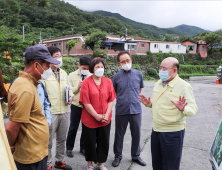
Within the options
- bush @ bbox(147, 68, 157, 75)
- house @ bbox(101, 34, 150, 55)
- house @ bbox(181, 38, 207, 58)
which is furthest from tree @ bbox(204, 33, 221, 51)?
bush @ bbox(147, 68, 157, 75)

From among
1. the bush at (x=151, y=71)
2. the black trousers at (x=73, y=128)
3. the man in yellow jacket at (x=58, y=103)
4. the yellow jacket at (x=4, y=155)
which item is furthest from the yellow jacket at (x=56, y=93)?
the bush at (x=151, y=71)

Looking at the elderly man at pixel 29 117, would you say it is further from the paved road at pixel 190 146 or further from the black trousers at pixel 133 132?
the black trousers at pixel 133 132

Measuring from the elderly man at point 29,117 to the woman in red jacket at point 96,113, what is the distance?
39.0 inches

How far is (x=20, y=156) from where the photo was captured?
5.30ft

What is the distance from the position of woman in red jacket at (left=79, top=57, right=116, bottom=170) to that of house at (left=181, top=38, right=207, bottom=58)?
40.2 m

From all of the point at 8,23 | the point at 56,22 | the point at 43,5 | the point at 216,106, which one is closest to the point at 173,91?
the point at 43,5

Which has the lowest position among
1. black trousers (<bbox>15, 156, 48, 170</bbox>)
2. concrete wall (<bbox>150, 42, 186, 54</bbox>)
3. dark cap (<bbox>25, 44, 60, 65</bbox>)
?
black trousers (<bbox>15, 156, 48, 170</bbox>)

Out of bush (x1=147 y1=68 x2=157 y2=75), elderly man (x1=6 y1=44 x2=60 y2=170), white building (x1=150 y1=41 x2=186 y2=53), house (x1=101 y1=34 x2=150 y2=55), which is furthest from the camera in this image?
white building (x1=150 y1=41 x2=186 y2=53)

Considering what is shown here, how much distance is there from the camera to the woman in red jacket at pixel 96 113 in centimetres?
270

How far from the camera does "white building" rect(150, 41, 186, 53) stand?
33562mm

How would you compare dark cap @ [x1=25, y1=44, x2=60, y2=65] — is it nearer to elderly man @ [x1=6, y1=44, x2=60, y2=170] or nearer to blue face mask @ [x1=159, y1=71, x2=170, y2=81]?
elderly man @ [x1=6, y1=44, x2=60, y2=170]

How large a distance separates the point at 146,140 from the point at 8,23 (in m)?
6.55

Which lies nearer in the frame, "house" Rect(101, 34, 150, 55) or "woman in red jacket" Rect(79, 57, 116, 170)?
"woman in red jacket" Rect(79, 57, 116, 170)

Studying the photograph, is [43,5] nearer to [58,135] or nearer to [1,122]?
[58,135]
